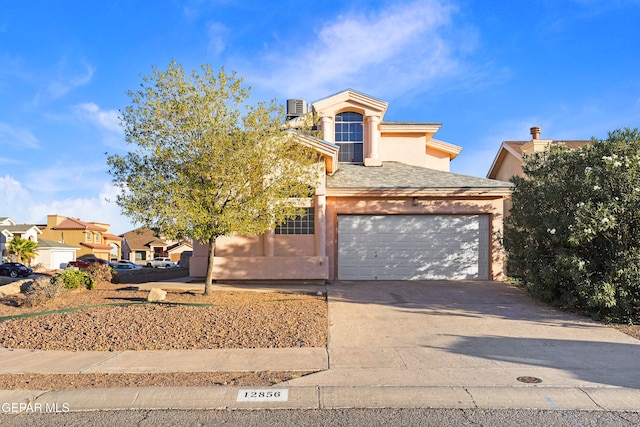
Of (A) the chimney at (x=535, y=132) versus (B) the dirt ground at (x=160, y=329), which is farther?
A: (A) the chimney at (x=535, y=132)

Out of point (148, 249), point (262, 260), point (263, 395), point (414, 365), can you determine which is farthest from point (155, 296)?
point (148, 249)

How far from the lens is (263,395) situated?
17.7 ft

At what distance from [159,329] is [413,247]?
369 inches

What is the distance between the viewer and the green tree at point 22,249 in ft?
139

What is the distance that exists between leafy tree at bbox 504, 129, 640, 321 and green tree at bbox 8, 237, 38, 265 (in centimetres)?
4445

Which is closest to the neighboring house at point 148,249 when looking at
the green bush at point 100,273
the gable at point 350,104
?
the gable at point 350,104

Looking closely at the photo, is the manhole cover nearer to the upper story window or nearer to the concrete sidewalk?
the concrete sidewalk

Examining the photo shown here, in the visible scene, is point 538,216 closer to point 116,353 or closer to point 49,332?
point 116,353

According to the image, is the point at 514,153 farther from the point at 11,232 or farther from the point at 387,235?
the point at 11,232

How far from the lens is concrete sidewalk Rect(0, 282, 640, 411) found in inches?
209

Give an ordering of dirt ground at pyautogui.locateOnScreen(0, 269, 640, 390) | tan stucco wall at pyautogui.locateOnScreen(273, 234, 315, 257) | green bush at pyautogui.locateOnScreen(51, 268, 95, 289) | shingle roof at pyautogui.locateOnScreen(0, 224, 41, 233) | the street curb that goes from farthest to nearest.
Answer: shingle roof at pyautogui.locateOnScreen(0, 224, 41, 233)
tan stucco wall at pyautogui.locateOnScreen(273, 234, 315, 257)
green bush at pyautogui.locateOnScreen(51, 268, 95, 289)
dirt ground at pyautogui.locateOnScreen(0, 269, 640, 390)
the street curb

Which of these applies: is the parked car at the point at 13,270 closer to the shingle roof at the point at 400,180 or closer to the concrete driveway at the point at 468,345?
the shingle roof at the point at 400,180

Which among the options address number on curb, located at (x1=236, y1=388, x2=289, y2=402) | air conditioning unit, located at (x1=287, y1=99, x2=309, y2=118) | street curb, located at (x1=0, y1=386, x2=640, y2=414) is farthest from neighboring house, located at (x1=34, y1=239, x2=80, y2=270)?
address number on curb, located at (x1=236, y1=388, x2=289, y2=402)

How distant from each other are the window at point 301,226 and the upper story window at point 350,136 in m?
4.26
